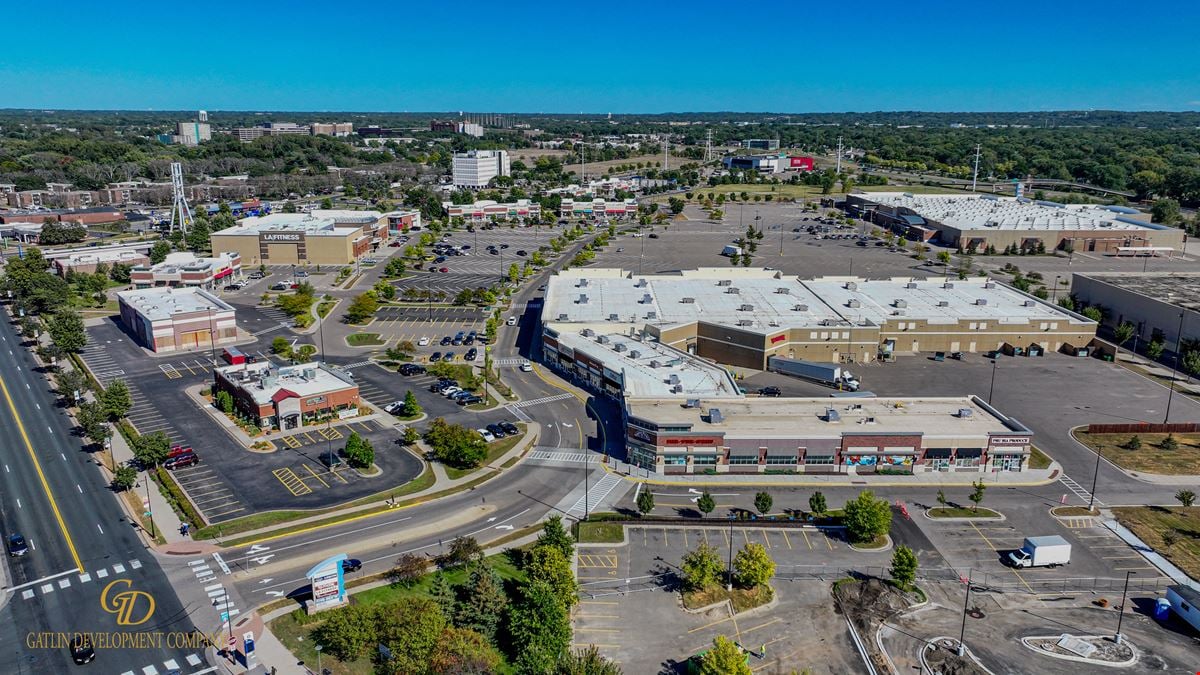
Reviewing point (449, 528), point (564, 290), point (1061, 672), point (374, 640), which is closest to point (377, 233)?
point (564, 290)

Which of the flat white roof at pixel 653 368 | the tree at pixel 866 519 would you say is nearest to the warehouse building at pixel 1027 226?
the flat white roof at pixel 653 368

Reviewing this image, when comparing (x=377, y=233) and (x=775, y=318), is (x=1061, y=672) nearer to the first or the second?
(x=775, y=318)

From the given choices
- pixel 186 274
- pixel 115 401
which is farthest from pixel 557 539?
pixel 186 274

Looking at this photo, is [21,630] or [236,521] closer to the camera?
[21,630]

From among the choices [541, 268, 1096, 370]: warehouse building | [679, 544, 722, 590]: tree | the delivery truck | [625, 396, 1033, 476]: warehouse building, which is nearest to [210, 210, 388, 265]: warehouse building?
[541, 268, 1096, 370]: warehouse building

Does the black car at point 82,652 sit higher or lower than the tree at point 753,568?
lower

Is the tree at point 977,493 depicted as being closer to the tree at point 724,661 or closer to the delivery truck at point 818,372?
the delivery truck at point 818,372

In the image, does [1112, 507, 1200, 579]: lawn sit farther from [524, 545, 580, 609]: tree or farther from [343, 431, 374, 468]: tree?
[343, 431, 374, 468]: tree
